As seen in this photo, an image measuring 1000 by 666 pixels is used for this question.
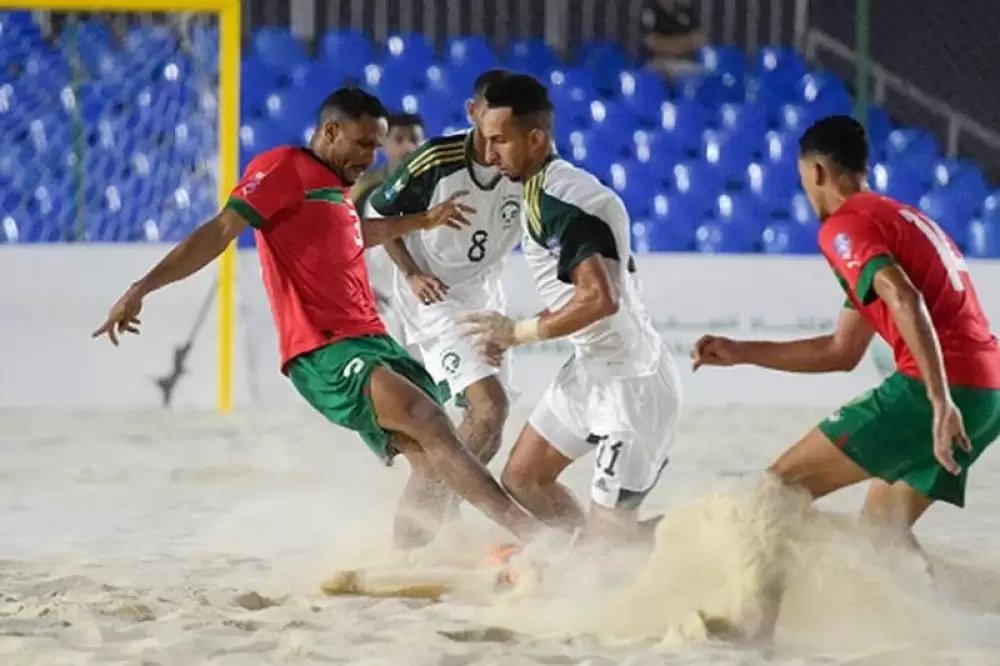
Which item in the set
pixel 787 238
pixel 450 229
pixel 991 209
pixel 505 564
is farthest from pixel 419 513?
pixel 991 209

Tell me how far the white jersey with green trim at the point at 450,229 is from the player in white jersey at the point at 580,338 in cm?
68

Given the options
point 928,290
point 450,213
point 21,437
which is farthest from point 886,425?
point 21,437

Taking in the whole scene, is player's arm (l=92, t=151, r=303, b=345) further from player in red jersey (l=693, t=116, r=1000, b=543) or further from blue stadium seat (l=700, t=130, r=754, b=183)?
blue stadium seat (l=700, t=130, r=754, b=183)

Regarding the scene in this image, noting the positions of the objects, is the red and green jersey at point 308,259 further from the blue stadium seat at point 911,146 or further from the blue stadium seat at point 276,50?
the blue stadium seat at point 911,146

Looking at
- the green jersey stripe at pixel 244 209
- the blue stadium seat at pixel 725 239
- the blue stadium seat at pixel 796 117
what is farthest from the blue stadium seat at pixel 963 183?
the green jersey stripe at pixel 244 209

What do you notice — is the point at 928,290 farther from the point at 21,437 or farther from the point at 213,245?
the point at 21,437

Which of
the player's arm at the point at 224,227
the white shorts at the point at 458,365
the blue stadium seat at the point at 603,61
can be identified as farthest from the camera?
the blue stadium seat at the point at 603,61

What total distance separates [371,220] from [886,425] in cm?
212

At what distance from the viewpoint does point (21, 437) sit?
849 centimetres

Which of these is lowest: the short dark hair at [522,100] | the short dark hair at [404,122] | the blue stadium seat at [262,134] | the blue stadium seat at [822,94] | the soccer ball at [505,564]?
the soccer ball at [505,564]

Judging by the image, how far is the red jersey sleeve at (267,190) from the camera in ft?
15.5

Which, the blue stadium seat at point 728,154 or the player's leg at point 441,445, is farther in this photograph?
the blue stadium seat at point 728,154

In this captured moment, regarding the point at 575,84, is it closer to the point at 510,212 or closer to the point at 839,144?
the point at 510,212

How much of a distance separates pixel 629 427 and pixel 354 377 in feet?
2.84
